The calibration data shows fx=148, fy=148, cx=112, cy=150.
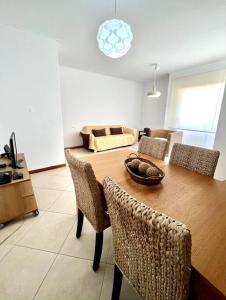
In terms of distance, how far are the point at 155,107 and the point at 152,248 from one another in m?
6.10

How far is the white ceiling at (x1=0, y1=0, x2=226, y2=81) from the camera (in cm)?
184

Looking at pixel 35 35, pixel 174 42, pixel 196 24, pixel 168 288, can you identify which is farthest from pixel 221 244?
pixel 35 35

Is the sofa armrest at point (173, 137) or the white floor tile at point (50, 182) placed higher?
the sofa armrest at point (173, 137)

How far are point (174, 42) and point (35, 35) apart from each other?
249 centimetres

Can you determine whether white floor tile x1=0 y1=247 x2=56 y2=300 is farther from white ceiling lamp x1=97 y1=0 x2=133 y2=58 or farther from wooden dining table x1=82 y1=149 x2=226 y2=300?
white ceiling lamp x1=97 y1=0 x2=133 y2=58

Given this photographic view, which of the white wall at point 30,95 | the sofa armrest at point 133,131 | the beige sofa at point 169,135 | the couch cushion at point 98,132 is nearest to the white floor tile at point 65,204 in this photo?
the white wall at point 30,95

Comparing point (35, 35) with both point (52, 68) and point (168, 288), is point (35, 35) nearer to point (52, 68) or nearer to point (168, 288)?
point (52, 68)

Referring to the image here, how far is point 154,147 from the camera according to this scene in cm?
184

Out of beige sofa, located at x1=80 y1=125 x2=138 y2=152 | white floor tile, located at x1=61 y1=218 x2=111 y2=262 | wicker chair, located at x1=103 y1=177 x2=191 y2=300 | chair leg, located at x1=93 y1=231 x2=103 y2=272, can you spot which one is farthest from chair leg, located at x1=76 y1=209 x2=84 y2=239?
beige sofa, located at x1=80 y1=125 x2=138 y2=152

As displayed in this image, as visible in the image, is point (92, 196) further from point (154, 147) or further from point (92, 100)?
point (92, 100)

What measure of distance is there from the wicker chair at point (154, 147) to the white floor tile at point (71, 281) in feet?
4.11

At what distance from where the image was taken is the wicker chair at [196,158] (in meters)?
1.30

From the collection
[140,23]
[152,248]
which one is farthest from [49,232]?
[140,23]

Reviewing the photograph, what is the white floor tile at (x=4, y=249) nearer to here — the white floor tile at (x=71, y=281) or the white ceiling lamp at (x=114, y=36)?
the white floor tile at (x=71, y=281)
